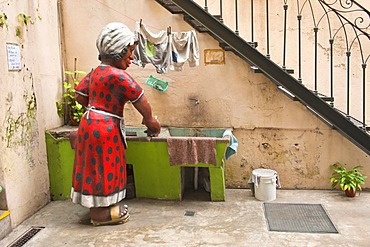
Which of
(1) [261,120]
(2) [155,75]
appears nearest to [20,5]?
(2) [155,75]

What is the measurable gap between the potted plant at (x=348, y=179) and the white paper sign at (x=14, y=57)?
3845 mm

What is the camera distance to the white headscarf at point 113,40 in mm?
3613

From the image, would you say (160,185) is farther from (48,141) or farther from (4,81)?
(4,81)

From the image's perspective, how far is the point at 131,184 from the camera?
15.0 feet

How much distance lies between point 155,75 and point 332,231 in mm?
2766

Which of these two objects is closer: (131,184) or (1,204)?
(1,204)

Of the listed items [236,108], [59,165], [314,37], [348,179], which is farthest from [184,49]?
[348,179]

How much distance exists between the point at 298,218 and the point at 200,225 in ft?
3.39

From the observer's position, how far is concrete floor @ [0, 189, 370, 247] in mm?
3426

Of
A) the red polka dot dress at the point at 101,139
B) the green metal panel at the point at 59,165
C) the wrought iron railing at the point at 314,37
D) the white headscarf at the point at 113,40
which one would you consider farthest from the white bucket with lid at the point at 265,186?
the green metal panel at the point at 59,165

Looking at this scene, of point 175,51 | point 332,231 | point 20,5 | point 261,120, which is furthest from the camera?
point 261,120

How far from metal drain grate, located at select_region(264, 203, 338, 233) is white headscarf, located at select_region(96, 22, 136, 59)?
90.7 inches

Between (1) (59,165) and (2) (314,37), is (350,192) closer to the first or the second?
(2) (314,37)

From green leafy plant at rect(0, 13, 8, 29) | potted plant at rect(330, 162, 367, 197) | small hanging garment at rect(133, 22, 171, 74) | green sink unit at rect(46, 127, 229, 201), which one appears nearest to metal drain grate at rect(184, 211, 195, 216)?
green sink unit at rect(46, 127, 229, 201)
